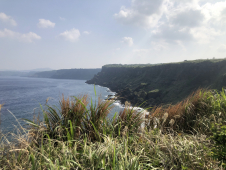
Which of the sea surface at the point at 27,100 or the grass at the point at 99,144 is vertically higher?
the grass at the point at 99,144

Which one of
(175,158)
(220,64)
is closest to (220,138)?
(175,158)

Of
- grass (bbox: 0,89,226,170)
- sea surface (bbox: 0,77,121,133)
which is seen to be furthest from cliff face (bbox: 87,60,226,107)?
grass (bbox: 0,89,226,170)

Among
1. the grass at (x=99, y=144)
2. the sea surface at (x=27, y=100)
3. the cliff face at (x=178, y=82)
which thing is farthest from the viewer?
the cliff face at (x=178, y=82)

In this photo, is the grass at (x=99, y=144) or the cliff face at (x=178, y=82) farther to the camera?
the cliff face at (x=178, y=82)

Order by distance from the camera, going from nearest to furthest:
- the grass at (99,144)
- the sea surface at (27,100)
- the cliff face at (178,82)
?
the grass at (99,144) < the sea surface at (27,100) < the cliff face at (178,82)

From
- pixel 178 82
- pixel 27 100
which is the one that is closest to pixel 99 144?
pixel 27 100

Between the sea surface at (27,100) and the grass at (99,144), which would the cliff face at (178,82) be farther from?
the grass at (99,144)

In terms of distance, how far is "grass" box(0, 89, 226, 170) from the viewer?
1.82 m

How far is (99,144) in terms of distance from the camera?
2133 millimetres

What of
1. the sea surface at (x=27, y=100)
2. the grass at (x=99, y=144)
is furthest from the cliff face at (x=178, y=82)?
the grass at (x=99, y=144)

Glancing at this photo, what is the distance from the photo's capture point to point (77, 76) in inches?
7239

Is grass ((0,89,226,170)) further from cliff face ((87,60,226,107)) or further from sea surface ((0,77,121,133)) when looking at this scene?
cliff face ((87,60,226,107))

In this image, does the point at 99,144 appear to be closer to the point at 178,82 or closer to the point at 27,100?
the point at 27,100

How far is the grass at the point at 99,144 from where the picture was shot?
5.96ft
